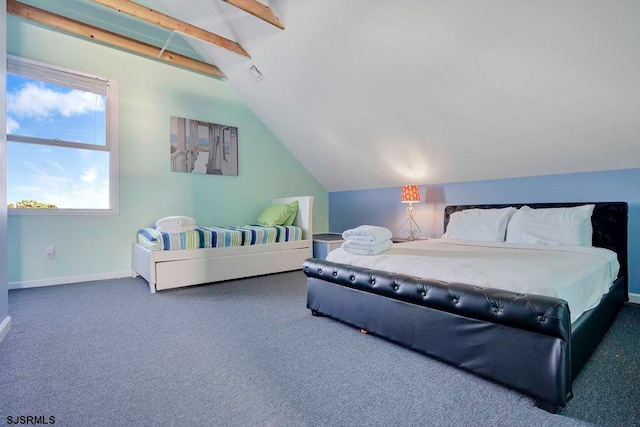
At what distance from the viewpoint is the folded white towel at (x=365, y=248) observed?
221 cm

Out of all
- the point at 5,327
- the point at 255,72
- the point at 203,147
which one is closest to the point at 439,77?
the point at 255,72

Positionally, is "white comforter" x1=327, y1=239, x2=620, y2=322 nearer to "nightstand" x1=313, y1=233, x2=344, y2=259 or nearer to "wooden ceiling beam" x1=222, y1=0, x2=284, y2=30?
"nightstand" x1=313, y1=233, x2=344, y2=259

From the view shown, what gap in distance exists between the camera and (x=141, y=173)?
3.84 meters

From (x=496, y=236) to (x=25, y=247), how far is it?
15.6 feet

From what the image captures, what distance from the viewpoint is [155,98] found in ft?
12.9

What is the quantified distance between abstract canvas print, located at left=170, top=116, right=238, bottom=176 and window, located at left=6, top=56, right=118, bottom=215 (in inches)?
27.1

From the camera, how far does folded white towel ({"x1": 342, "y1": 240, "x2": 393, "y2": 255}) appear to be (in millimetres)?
2213

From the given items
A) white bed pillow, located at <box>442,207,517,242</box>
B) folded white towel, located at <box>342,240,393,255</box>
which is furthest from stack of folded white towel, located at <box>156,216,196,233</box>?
white bed pillow, located at <box>442,207,517,242</box>

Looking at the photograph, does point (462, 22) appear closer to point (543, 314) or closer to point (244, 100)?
point (543, 314)

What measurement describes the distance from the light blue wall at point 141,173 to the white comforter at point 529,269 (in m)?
2.68

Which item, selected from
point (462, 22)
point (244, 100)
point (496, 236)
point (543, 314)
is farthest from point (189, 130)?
point (543, 314)

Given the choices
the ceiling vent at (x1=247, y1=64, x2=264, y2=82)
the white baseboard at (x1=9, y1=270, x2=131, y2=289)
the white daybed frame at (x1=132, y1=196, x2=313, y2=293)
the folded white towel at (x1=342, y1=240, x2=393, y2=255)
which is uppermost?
the ceiling vent at (x1=247, y1=64, x2=264, y2=82)

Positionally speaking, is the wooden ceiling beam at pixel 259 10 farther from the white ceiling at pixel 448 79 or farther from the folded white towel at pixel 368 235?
the folded white towel at pixel 368 235

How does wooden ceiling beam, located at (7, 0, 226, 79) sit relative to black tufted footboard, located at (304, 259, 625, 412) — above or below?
above
